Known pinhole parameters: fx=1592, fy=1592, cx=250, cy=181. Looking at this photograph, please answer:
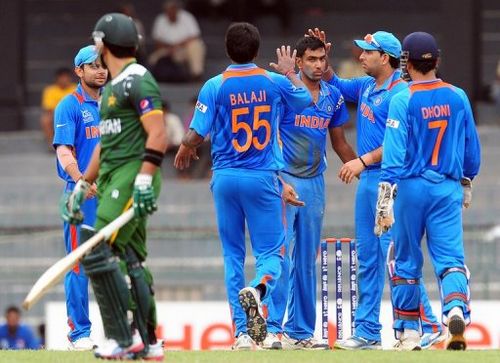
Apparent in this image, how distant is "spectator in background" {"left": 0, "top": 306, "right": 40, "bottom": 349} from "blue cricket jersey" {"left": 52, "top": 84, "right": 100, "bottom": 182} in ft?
25.0

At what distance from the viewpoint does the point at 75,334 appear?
13445mm

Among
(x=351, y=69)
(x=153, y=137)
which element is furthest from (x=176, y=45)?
(x=153, y=137)

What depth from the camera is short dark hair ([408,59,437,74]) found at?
478 inches

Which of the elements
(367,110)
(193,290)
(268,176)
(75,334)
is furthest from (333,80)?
(193,290)

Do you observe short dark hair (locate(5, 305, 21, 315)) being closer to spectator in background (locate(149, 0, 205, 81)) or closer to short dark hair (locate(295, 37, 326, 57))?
spectator in background (locate(149, 0, 205, 81))

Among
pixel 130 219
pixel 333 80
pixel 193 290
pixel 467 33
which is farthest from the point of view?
pixel 467 33

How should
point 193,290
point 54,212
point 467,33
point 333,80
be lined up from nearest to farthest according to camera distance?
1. point 333,80
2. point 193,290
3. point 54,212
4. point 467,33

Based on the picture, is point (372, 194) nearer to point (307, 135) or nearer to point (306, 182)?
point (306, 182)

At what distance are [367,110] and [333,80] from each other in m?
0.62

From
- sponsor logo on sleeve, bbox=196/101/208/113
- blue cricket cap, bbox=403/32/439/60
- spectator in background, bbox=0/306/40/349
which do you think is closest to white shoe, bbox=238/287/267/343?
sponsor logo on sleeve, bbox=196/101/208/113

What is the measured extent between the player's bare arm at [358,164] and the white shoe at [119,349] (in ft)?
9.60

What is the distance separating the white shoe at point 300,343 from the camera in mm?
13352

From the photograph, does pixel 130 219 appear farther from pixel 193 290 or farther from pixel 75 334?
pixel 193 290

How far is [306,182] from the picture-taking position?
13516 millimetres
